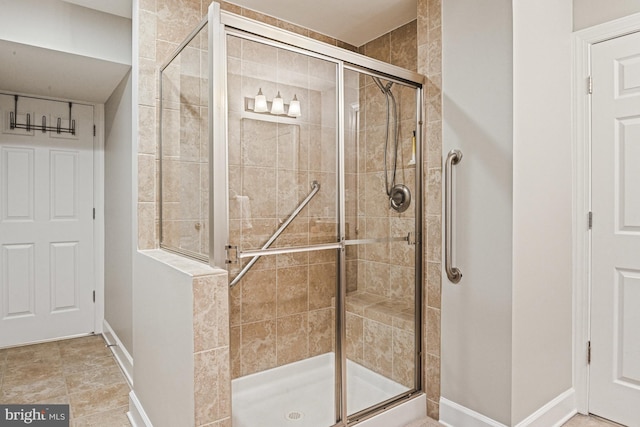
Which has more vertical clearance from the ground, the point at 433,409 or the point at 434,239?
the point at 434,239

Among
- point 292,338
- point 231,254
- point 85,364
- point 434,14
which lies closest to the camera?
point 231,254

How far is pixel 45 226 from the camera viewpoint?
338cm

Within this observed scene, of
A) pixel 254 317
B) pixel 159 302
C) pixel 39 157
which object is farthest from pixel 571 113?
pixel 39 157

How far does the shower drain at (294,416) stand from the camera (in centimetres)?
196

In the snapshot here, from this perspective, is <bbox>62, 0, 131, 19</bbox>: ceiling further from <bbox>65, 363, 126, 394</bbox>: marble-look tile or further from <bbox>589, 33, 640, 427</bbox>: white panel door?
<bbox>589, 33, 640, 427</bbox>: white panel door

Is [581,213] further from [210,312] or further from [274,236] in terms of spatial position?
[210,312]

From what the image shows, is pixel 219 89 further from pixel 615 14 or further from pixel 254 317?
pixel 615 14

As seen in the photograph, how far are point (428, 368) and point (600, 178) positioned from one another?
1439 mm

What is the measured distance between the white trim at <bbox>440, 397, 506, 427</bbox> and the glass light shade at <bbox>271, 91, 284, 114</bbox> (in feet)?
5.80

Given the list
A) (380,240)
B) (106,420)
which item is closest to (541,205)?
(380,240)

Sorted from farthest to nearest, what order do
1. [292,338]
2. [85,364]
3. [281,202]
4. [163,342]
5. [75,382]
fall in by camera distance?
[85,364] → [75,382] → [292,338] → [281,202] → [163,342]

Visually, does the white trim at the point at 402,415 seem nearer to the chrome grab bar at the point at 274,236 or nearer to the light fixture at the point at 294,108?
the chrome grab bar at the point at 274,236

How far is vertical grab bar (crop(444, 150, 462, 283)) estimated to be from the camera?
201 cm

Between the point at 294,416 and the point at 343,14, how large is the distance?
97.0 inches
